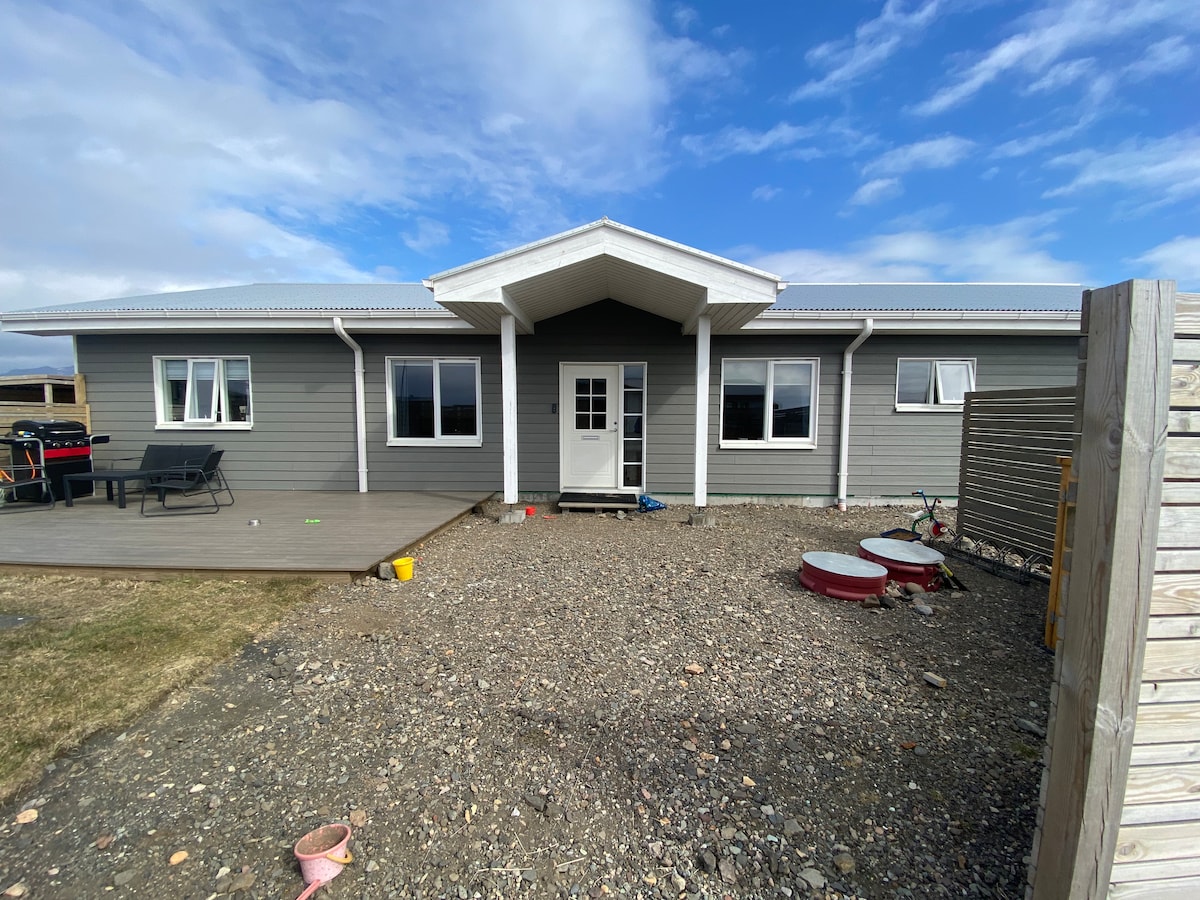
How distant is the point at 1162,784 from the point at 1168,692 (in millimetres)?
219

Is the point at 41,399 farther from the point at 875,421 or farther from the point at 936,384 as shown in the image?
the point at 936,384

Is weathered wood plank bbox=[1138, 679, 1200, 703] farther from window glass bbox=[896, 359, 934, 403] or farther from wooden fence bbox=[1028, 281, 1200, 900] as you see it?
window glass bbox=[896, 359, 934, 403]

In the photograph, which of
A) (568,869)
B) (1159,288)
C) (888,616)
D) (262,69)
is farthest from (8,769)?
(262,69)

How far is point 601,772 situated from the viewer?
6.05 feet

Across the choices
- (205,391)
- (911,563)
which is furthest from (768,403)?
(205,391)

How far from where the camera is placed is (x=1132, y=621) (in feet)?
3.47

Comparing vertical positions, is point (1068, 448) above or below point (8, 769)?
above

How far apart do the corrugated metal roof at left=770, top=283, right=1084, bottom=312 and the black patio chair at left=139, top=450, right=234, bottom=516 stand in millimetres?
8071

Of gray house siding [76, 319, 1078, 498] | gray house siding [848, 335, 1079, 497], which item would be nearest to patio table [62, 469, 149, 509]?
gray house siding [76, 319, 1078, 498]

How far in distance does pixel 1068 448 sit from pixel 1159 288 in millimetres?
3987

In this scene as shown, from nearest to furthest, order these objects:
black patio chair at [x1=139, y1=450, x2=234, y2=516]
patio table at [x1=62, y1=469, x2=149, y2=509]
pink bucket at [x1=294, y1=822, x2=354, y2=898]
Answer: pink bucket at [x1=294, y1=822, x2=354, y2=898], patio table at [x1=62, y1=469, x2=149, y2=509], black patio chair at [x1=139, y1=450, x2=234, y2=516]

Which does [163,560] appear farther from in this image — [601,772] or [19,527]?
[601,772]

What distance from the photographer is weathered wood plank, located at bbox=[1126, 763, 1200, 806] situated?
111cm

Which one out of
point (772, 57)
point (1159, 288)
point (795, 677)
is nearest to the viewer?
point (1159, 288)
